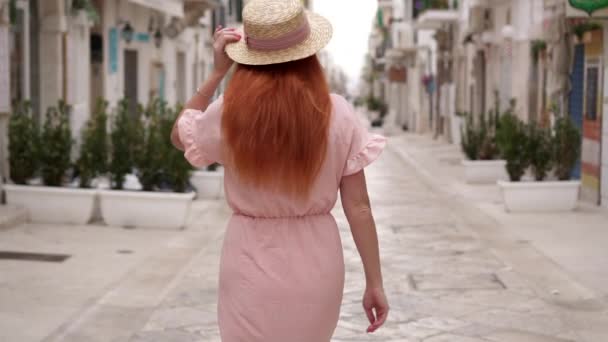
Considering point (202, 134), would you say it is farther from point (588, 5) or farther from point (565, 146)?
point (565, 146)

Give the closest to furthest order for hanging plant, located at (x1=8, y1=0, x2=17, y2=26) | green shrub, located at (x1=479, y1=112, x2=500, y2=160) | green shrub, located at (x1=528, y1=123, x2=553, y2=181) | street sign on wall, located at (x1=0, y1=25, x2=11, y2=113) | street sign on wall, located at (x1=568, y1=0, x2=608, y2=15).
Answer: street sign on wall, located at (x1=0, y1=25, x2=11, y2=113), street sign on wall, located at (x1=568, y1=0, x2=608, y2=15), hanging plant, located at (x1=8, y1=0, x2=17, y2=26), green shrub, located at (x1=528, y1=123, x2=553, y2=181), green shrub, located at (x1=479, y1=112, x2=500, y2=160)

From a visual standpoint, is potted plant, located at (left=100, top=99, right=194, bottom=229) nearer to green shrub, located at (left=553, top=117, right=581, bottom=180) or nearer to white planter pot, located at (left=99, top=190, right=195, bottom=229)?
white planter pot, located at (left=99, top=190, right=195, bottom=229)

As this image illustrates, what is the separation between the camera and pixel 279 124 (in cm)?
296

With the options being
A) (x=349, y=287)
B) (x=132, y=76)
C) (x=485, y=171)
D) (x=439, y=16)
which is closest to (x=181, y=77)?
(x=132, y=76)

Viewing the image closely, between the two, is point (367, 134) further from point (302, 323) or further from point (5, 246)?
point (5, 246)

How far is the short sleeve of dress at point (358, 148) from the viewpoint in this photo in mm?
3051

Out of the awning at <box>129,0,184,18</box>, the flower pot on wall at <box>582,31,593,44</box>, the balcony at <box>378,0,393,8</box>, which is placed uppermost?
the balcony at <box>378,0,393,8</box>

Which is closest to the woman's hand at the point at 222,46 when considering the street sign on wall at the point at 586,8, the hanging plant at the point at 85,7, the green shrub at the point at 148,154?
the green shrub at the point at 148,154

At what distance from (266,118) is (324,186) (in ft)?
0.93

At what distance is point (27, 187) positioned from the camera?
1102 centimetres

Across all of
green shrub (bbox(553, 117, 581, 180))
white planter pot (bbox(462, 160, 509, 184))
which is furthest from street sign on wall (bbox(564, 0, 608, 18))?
white planter pot (bbox(462, 160, 509, 184))

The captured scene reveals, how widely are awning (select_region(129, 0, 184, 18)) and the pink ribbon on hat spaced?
642 inches

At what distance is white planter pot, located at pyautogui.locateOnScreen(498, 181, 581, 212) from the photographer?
12469mm

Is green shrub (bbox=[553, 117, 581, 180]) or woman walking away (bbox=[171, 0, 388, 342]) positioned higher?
woman walking away (bbox=[171, 0, 388, 342])
